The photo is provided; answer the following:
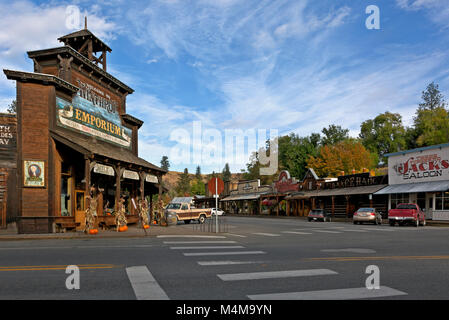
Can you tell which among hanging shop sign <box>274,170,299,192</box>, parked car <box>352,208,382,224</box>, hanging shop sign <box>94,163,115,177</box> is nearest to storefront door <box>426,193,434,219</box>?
parked car <box>352,208,382,224</box>

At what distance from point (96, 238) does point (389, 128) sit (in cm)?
8251

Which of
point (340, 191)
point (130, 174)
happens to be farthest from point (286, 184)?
point (130, 174)

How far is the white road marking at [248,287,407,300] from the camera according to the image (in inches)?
229

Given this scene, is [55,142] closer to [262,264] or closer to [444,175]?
[262,264]

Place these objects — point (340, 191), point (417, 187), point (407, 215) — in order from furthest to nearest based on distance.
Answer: point (340, 191), point (417, 187), point (407, 215)

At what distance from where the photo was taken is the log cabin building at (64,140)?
60.1 ft

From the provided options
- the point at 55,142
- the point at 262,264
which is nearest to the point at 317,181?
the point at 55,142

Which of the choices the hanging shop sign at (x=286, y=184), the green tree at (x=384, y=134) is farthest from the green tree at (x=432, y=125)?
the hanging shop sign at (x=286, y=184)

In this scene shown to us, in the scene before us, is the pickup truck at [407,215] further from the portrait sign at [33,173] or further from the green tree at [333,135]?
the green tree at [333,135]

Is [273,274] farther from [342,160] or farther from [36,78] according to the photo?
[342,160]

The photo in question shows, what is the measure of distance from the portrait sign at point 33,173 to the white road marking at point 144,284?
40.6ft

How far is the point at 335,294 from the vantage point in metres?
6.03

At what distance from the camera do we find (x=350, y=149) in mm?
72062

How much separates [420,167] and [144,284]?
34.5 m
